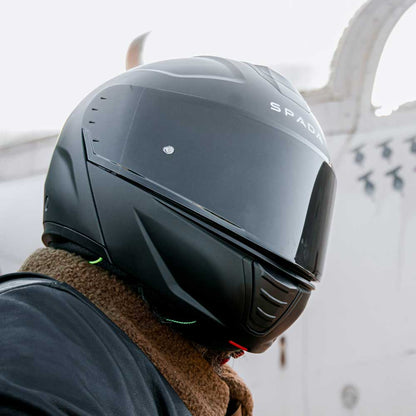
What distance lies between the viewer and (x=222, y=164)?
714 mm

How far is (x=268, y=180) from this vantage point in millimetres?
721

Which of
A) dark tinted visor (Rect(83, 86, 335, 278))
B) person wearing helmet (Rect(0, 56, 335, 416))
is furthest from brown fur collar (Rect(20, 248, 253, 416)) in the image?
dark tinted visor (Rect(83, 86, 335, 278))

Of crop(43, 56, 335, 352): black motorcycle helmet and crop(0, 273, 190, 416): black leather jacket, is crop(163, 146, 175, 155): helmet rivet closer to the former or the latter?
crop(43, 56, 335, 352): black motorcycle helmet

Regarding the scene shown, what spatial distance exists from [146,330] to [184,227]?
139 mm

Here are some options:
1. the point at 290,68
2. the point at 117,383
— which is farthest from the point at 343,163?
the point at 117,383

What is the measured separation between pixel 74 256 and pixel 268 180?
28 cm

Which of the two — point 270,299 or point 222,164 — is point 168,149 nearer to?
point 222,164

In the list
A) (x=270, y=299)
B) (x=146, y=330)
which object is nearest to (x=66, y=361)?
(x=146, y=330)

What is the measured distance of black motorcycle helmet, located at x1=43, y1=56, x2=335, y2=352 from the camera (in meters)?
0.68

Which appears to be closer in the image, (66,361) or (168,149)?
(66,361)

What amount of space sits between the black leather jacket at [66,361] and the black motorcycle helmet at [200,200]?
10cm

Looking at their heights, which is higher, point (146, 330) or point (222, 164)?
point (222, 164)

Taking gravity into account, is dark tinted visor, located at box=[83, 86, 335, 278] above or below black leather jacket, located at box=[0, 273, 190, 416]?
above

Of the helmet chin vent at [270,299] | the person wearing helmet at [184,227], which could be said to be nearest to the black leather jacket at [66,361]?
the person wearing helmet at [184,227]
